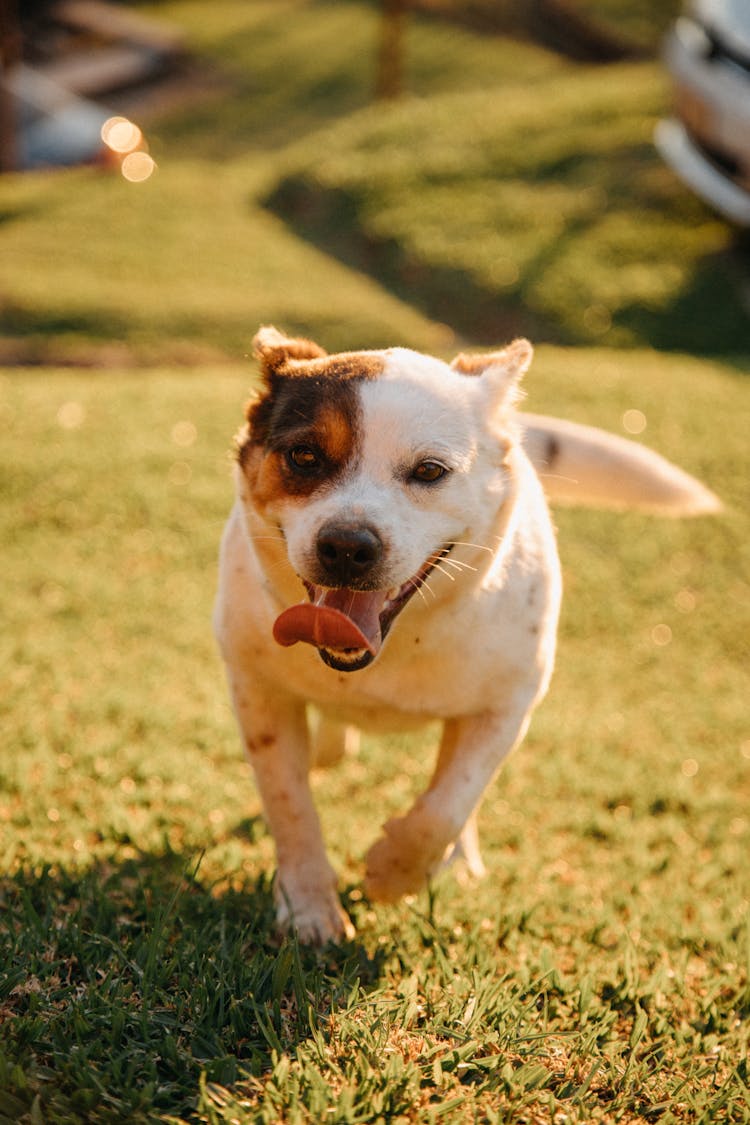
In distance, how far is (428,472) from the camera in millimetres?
3207

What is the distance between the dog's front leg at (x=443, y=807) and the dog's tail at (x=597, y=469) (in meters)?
1.22

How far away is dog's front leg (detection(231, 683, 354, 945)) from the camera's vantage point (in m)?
3.63

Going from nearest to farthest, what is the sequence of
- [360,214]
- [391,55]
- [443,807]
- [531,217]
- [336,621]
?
[336,621], [443,807], [531,217], [360,214], [391,55]

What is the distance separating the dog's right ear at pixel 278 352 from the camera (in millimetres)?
3541

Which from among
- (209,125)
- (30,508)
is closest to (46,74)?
(209,125)

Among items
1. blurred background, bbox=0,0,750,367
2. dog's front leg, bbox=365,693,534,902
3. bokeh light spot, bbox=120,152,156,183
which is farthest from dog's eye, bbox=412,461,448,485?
bokeh light spot, bbox=120,152,156,183

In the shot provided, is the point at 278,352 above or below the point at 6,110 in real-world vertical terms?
above

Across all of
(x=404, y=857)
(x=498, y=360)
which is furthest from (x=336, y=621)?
(x=498, y=360)

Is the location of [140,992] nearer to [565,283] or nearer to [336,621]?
[336,621]

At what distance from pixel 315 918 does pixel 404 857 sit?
341mm

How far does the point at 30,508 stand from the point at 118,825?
3290mm

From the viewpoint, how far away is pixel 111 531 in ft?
22.9

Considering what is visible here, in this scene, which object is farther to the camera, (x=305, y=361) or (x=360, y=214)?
(x=360, y=214)

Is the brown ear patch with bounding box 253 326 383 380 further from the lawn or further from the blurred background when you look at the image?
the blurred background
